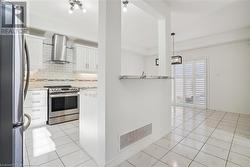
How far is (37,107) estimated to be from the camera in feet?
10.9

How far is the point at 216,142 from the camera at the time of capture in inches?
96.3

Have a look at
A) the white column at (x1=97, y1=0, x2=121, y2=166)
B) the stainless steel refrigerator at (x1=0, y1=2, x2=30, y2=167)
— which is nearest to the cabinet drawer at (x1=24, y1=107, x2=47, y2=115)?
the white column at (x1=97, y1=0, x2=121, y2=166)

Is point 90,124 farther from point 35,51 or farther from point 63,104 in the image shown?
point 35,51

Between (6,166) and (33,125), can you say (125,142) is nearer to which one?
(6,166)

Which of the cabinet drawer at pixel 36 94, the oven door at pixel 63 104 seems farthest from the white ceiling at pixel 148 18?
the oven door at pixel 63 104

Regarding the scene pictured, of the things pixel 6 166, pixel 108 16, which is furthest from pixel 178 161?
pixel 108 16

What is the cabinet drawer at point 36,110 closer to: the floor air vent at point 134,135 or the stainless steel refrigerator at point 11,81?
the floor air vent at point 134,135

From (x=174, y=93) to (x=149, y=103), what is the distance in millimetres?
4308

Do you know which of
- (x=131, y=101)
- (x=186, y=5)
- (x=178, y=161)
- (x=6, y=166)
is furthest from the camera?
(x=186, y=5)

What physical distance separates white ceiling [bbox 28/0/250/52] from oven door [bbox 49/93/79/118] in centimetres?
200
